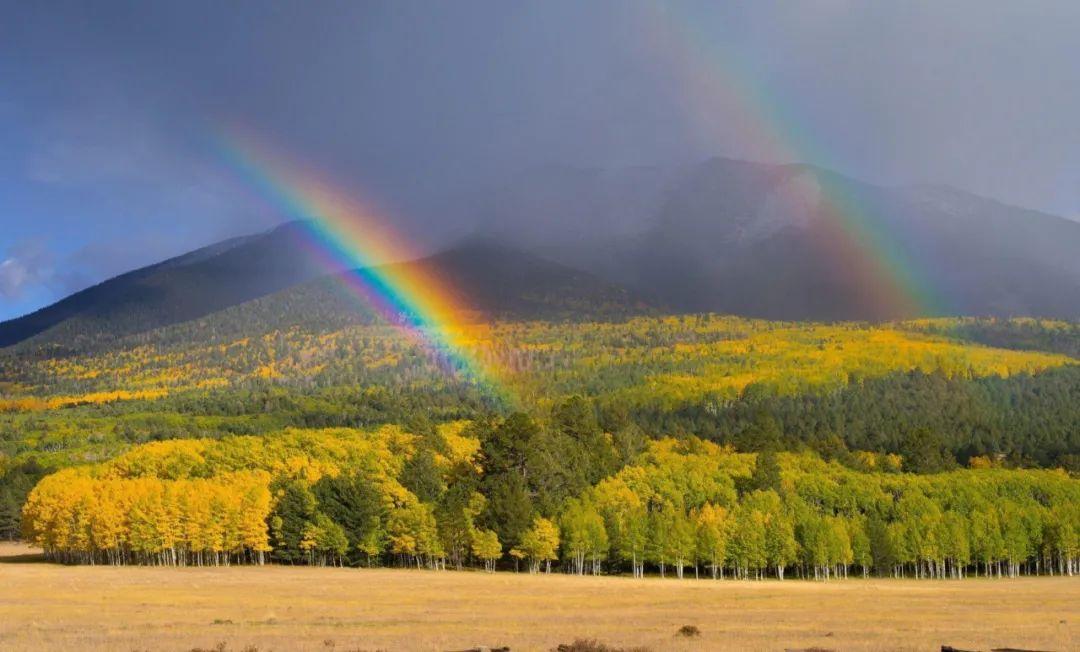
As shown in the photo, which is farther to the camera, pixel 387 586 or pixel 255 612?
pixel 387 586

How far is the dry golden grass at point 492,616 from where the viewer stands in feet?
151

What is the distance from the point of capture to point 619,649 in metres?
42.2

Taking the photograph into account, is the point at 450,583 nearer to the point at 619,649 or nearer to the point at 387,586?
the point at 387,586

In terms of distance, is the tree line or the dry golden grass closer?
the dry golden grass

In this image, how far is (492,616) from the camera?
58.7 metres

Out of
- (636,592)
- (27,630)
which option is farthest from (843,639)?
(27,630)

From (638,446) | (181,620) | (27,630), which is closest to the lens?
(27,630)

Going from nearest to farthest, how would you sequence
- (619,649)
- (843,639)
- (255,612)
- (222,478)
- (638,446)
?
(619,649)
(843,639)
(255,612)
(222,478)
(638,446)

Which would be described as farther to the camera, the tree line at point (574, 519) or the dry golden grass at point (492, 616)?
the tree line at point (574, 519)

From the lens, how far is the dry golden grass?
151 ft

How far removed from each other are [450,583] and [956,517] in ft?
242

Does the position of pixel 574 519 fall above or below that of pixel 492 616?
above

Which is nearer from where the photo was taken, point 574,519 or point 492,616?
point 492,616

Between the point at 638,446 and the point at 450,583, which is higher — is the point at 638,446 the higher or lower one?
the higher one
